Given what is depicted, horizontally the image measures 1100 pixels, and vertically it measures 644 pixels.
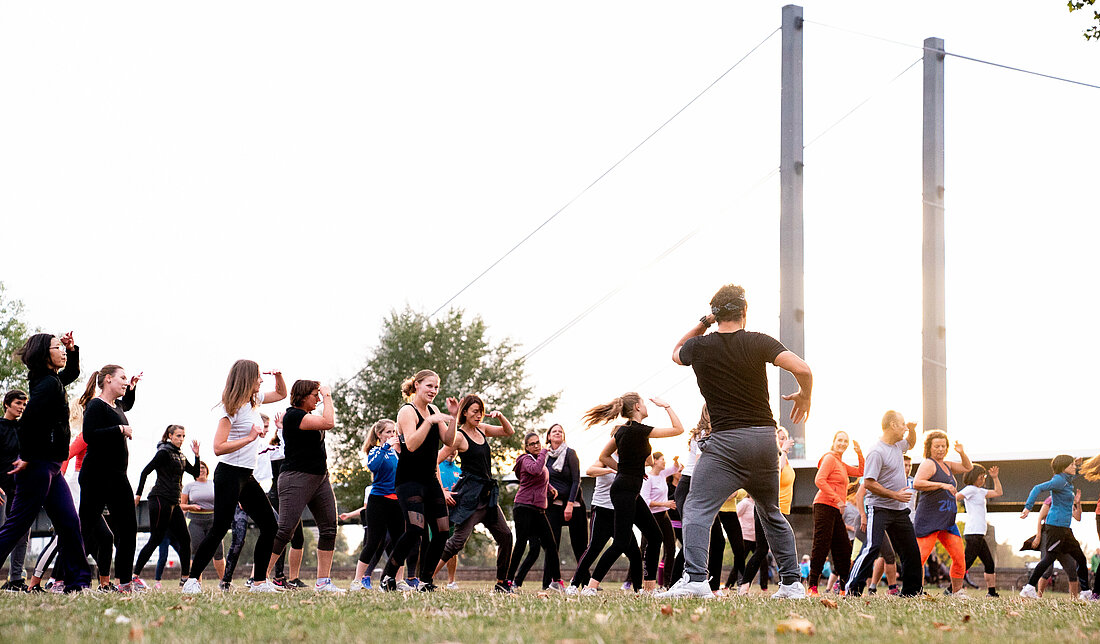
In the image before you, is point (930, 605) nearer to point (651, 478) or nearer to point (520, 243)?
point (651, 478)

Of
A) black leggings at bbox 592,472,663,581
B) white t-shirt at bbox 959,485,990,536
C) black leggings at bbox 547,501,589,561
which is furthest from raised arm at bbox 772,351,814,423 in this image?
white t-shirt at bbox 959,485,990,536

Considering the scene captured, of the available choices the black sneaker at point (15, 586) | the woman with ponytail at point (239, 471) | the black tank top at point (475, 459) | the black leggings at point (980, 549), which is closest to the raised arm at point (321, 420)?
the woman with ponytail at point (239, 471)

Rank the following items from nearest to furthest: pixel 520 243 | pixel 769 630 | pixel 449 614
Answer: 1. pixel 769 630
2. pixel 449 614
3. pixel 520 243

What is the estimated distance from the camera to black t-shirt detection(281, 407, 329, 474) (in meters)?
8.48

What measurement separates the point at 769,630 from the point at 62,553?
5.08 m

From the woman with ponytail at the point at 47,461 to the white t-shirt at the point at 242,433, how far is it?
109 centimetres

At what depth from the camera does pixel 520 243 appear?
34781 mm

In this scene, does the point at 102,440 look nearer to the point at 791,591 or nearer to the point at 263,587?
the point at 263,587

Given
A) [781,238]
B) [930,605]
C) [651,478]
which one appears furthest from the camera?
[781,238]

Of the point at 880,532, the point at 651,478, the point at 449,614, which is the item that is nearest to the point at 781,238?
the point at 651,478

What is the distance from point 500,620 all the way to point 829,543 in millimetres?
5048

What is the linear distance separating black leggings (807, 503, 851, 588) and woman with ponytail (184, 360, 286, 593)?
4.16 metres

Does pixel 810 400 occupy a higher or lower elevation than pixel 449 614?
higher

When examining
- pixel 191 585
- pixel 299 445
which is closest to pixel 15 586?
pixel 191 585
